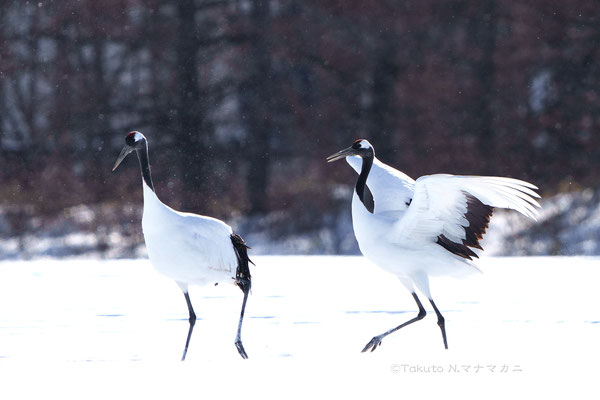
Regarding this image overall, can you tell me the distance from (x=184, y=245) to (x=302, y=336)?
88 cm

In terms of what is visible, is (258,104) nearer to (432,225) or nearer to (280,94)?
(280,94)

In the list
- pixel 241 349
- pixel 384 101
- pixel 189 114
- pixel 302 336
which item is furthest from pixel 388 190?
pixel 189 114

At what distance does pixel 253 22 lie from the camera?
46.8 feet

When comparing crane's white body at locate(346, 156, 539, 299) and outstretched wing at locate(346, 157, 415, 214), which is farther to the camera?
outstretched wing at locate(346, 157, 415, 214)

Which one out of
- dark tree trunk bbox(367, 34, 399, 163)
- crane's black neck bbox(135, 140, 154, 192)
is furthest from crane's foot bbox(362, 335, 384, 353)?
dark tree trunk bbox(367, 34, 399, 163)

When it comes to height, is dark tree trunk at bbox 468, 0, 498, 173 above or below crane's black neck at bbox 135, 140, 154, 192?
below

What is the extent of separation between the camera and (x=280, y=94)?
567 inches

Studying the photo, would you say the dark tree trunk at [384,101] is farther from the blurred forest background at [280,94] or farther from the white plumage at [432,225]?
the white plumage at [432,225]

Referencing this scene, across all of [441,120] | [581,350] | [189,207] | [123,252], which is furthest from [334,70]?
[581,350]

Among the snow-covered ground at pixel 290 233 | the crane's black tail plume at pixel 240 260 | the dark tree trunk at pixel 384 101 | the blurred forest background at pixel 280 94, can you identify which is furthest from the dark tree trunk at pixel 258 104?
the crane's black tail plume at pixel 240 260

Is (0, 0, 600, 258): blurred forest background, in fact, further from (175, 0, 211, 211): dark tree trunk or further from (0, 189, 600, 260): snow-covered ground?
(0, 189, 600, 260): snow-covered ground

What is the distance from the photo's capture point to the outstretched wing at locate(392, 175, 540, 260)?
215 inches

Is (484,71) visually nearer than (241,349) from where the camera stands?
No

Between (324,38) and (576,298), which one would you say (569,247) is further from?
(576,298)
